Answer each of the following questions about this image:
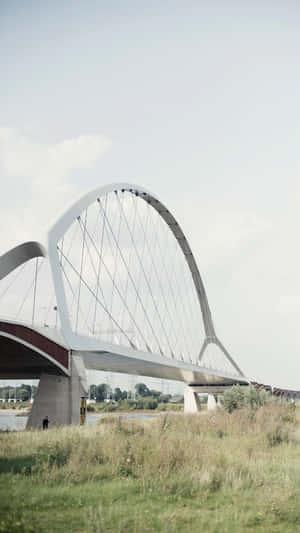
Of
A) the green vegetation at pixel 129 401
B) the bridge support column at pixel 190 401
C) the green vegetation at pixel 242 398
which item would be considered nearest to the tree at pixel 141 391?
the green vegetation at pixel 129 401

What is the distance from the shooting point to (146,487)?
929 centimetres

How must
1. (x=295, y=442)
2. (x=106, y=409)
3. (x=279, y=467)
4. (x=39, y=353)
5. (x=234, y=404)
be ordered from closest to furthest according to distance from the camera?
(x=279, y=467) → (x=295, y=442) → (x=39, y=353) → (x=234, y=404) → (x=106, y=409)

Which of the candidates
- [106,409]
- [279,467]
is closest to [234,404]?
[279,467]

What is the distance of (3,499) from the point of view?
7.77m

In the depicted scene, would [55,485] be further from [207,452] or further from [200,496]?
[207,452]

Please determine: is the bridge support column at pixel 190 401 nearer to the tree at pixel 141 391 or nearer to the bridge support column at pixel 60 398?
the bridge support column at pixel 60 398

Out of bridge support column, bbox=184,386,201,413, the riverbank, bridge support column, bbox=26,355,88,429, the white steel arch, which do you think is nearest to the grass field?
bridge support column, bbox=26,355,88,429

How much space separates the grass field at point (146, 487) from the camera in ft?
23.5

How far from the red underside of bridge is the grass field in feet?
30.8

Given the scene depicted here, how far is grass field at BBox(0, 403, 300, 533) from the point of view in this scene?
23.5 ft

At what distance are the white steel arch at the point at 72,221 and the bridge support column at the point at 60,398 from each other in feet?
5.63

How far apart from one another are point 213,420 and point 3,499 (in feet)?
48.4

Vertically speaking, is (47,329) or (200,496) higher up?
(47,329)

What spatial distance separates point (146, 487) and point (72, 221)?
25.5 m
